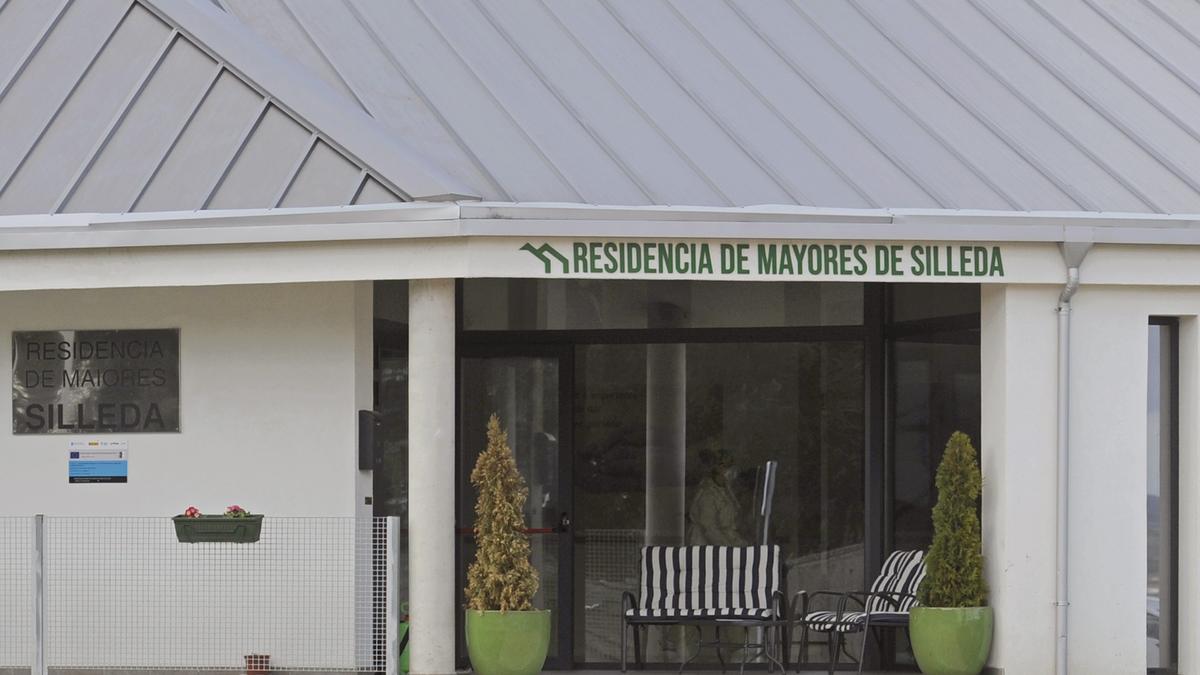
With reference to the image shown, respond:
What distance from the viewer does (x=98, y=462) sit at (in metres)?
10.9

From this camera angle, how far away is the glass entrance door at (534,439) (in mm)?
11914

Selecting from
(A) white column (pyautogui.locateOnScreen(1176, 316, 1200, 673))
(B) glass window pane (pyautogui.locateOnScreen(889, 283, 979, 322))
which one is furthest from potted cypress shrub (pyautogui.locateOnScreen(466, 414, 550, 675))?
(A) white column (pyautogui.locateOnScreen(1176, 316, 1200, 673))

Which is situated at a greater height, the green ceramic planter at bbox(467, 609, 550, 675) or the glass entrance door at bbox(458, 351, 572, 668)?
the glass entrance door at bbox(458, 351, 572, 668)

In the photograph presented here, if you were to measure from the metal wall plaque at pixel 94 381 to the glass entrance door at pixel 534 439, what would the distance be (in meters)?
2.18

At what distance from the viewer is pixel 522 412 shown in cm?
1196

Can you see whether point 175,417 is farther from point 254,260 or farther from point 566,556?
point 566,556

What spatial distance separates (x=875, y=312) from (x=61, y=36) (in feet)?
19.6

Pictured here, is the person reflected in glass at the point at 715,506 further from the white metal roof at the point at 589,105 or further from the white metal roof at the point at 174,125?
the white metal roof at the point at 174,125

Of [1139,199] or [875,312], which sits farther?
[875,312]

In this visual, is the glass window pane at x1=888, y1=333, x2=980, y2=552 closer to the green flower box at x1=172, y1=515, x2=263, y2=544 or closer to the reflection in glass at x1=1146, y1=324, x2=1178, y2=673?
the reflection in glass at x1=1146, y1=324, x2=1178, y2=673

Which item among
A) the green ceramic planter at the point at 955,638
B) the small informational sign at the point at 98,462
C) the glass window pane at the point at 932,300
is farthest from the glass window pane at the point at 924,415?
the small informational sign at the point at 98,462

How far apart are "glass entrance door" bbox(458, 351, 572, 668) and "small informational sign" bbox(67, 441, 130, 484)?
239cm

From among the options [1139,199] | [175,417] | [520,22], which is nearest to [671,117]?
[520,22]

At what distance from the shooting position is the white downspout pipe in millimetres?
10195
